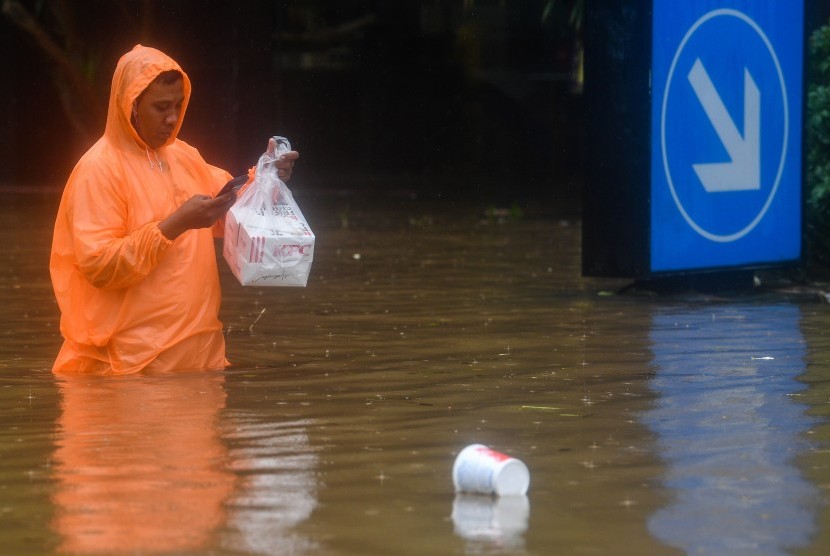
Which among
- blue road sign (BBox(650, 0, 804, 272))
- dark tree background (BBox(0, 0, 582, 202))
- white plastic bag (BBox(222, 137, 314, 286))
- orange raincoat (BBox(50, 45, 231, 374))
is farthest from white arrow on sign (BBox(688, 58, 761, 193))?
dark tree background (BBox(0, 0, 582, 202))

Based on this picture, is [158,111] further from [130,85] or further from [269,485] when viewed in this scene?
[269,485]

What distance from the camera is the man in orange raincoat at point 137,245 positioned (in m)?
6.86

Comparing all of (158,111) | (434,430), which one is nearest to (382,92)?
(158,111)

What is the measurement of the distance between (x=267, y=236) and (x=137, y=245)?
0.50 m

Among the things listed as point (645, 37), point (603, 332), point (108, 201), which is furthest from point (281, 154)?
point (645, 37)

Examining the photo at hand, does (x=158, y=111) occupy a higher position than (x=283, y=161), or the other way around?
(x=158, y=111)

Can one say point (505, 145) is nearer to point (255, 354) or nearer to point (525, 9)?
point (525, 9)

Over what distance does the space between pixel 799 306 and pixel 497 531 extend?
6.12 meters

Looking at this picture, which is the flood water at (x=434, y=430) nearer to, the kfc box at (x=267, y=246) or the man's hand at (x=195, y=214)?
the kfc box at (x=267, y=246)

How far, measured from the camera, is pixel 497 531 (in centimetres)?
464

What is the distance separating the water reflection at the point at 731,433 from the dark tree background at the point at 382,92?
15.3 metres

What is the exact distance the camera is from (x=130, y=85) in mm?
6934

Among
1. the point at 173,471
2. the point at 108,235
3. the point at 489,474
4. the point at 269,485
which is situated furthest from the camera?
the point at 108,235

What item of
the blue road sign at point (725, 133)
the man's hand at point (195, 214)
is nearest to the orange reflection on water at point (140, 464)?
the man's hand at point (195, 214)
